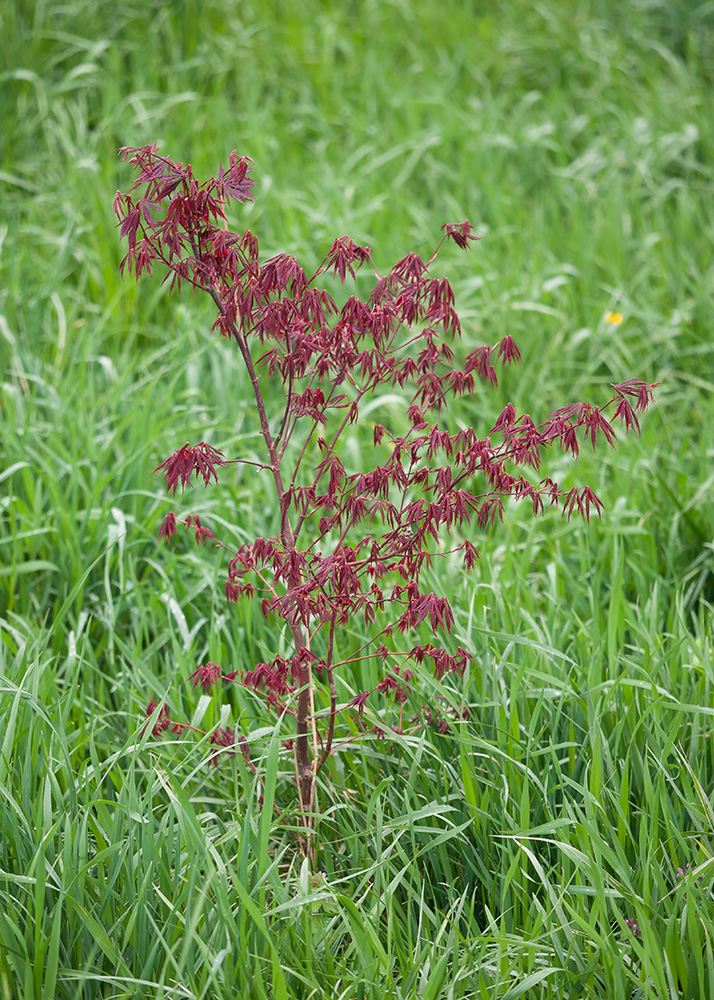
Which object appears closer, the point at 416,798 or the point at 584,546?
the point at 416,798

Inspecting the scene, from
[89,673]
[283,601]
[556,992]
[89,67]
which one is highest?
[89,67]

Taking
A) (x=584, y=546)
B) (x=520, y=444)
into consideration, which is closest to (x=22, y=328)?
(x=584, y=546)

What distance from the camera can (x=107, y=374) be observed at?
3242 millimetres

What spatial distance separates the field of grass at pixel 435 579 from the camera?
57.1 inches

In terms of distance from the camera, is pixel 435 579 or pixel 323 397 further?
pixel 435 579

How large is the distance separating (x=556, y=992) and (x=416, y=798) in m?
0.41

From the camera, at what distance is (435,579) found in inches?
84.5

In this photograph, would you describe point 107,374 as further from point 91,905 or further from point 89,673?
point 91,905

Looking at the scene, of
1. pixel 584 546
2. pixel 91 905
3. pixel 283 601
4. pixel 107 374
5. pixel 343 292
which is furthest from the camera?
pixel 343 292

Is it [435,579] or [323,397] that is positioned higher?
[323,397]

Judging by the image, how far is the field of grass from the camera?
57.1 inches

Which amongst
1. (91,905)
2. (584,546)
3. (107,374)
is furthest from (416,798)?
(107,374)

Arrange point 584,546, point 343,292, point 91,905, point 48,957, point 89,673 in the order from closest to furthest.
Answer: point 48,957, point 91,905, point 89,673, point 584,546, point 343,292

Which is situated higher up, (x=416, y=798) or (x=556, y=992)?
(x=416, y=798)
